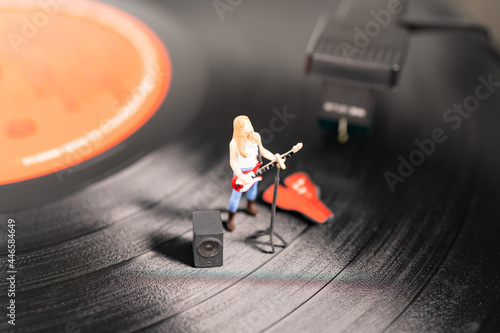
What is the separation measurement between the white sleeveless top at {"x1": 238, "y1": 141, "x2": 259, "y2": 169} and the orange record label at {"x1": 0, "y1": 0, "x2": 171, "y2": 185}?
2.07 ft

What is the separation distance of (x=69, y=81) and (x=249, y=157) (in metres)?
1.08

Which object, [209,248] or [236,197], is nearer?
[209,248]

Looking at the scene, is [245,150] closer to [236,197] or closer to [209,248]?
[236,197]

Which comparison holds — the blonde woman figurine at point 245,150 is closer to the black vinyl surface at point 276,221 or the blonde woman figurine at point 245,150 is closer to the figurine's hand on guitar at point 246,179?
the figurine's hand on guitar at point 246,179

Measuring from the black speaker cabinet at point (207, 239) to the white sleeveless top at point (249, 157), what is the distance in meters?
0.17

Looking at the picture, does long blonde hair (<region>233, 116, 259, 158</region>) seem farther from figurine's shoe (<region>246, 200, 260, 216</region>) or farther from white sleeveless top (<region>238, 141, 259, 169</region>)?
figurine's shoe (<region>246, 200, 260, 216</region>)

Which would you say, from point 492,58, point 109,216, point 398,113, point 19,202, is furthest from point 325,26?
point 19,202

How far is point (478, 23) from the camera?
2670mm

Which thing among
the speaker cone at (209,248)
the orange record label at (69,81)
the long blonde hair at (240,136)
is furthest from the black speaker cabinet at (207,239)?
the orange record label at (69,81)

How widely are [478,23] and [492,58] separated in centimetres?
26

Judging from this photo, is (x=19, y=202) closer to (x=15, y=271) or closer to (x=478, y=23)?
(x=15, y=271)

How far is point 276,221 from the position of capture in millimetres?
1818

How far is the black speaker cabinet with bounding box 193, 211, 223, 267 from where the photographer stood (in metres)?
1.59

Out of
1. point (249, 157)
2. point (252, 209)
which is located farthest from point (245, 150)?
point (252, 209)
